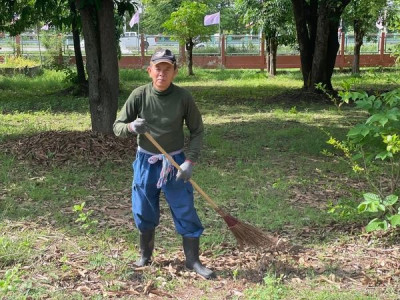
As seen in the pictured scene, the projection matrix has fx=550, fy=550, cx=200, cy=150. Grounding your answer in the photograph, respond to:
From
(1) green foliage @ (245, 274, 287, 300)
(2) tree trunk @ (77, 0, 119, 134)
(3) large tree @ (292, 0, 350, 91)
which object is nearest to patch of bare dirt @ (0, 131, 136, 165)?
(2) tree trunk @ (77, 0, 119, 134)

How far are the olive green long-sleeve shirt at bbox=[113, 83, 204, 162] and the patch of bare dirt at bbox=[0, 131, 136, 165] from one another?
354cm

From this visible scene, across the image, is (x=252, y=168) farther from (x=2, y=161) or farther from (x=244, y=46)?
(x=244, y=46)

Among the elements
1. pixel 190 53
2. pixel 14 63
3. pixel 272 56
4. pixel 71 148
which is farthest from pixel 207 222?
pixel 14 63

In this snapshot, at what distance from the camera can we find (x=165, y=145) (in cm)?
385

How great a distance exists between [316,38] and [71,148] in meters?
8.57

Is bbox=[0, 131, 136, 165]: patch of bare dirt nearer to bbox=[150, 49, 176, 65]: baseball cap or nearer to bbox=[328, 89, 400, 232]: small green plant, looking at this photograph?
bbox=[150, 49, 176, 65]: baseball cap

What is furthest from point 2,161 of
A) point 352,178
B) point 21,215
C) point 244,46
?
point 244,46

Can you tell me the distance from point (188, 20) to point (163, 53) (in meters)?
19.4

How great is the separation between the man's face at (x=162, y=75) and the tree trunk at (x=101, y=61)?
4405 millimetres

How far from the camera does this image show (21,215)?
209 inches

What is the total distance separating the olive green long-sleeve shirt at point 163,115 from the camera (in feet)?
12.5

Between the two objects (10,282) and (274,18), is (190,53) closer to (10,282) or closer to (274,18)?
(274,18)

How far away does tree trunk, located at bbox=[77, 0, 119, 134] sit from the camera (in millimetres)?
7906

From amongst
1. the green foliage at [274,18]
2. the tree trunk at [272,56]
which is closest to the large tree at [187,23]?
the green foliage at [274,18]
